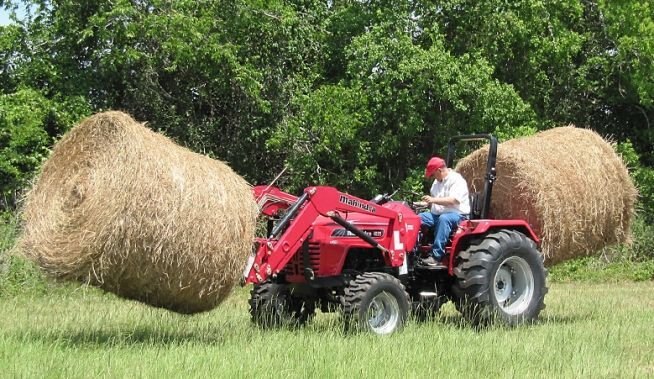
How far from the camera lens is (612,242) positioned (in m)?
12.5

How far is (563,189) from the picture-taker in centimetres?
1171

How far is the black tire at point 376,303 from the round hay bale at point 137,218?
136 centimetres

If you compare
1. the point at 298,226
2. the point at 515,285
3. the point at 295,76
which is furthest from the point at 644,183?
the point at 298,226

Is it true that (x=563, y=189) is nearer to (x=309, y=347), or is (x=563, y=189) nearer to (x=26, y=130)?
(x=309, y=347)

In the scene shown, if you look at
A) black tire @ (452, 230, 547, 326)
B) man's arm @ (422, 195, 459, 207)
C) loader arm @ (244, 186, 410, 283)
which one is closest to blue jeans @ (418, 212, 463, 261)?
man's arm @ (422, 195, 459, 207)

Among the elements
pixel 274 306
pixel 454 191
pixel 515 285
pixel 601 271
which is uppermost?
pixel 454 191

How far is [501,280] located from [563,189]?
130 cm

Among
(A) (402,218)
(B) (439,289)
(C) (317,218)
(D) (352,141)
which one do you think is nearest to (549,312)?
(B) (439,289)

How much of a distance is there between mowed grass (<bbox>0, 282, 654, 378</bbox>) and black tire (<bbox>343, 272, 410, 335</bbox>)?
194 mm

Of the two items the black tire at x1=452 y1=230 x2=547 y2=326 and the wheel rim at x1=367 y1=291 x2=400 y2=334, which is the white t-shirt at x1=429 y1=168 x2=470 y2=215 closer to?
the black tire at x1=452 y1=230 x2=547 y2=326

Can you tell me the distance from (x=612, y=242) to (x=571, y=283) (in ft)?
21.1

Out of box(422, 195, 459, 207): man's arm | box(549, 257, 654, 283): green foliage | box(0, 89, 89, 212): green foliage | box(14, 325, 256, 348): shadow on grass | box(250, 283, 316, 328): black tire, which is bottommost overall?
box(14, 325, 256, 348): shadow on grass

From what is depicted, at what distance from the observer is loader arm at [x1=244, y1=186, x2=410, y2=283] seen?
9633mm

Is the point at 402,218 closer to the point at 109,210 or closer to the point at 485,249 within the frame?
the point at 485,249
